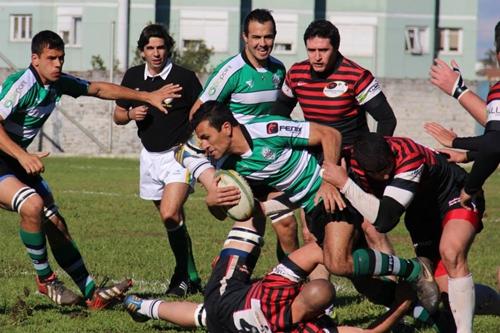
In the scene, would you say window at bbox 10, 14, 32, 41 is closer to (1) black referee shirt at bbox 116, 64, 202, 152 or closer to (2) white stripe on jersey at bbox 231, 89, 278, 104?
(1) black referee shirt at bbox 116, 64, 202, 152

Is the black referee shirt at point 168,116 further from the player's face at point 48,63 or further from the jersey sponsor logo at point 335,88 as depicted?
the jersey sponsor logo at point 335,88

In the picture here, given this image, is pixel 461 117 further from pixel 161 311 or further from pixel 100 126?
pixel 161 311

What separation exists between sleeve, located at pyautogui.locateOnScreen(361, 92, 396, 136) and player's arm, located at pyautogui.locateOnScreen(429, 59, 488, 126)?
839 millimetres

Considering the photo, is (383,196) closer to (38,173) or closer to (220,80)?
(220,80)

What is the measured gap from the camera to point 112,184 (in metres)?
20.0

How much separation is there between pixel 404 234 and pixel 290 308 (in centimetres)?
717

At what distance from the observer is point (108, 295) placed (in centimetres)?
820

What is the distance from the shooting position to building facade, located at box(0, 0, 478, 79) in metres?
45.8

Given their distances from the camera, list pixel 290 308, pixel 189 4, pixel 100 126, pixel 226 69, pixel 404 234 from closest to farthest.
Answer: pixel 290 308, pixel 226 69, pixel 404 234, pixel 100 126, pixel 189 4

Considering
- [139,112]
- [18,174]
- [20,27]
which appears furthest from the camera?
[20,27]

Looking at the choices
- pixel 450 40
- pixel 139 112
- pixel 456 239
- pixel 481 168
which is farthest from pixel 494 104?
pixel 450 40

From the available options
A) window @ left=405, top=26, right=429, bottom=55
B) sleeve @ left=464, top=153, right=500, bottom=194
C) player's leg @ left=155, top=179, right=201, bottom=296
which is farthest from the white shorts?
window @ left=405, top=26, right=429, bottom=55

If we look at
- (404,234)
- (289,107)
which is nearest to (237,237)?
(289,107)

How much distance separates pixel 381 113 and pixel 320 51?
669 mm
